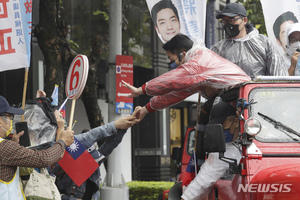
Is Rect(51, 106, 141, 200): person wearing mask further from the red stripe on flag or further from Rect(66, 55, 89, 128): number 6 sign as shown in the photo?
Rect(66, 55, 89, 128): number 6 sign

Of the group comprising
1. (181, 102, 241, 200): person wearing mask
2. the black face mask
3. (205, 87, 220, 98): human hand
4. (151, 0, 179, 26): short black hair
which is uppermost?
(151, 0, 179, 26): short black hair

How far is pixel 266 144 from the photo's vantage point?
4652 mm

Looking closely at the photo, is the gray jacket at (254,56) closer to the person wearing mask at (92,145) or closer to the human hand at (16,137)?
the person wearing mask at (92,145)

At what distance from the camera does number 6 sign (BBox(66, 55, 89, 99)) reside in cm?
580

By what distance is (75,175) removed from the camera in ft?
18.8

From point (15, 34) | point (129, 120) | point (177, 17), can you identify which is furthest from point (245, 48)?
point (177, 17)

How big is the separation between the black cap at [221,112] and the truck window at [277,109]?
0.25 m

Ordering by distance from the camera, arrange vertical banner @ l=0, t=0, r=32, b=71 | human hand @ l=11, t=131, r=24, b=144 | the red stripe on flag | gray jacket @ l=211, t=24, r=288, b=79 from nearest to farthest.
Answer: human hand @ l=11, t=131, r=24, b=144
the red stripe on flag
gray jacket @ l=211, t=24, r=288, b=79
vertical banner @ l=0, t=0, r=32, b=71

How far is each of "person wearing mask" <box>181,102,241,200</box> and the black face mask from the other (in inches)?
51.6

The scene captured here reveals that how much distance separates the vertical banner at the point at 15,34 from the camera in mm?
6262

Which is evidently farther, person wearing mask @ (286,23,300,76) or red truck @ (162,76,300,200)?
person wearing mask @ (286,23,300,76)

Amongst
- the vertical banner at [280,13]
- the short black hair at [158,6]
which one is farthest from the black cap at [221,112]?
the short black hair at [158,6]

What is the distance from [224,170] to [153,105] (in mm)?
1427

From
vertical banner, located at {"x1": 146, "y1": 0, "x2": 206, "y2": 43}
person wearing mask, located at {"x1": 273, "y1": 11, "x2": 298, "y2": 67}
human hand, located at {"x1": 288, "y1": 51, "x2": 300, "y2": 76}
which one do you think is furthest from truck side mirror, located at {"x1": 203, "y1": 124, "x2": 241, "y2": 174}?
vertical banner, located at {"x1": 146, "y1": 0, "x2": 206, "y2": 43}
